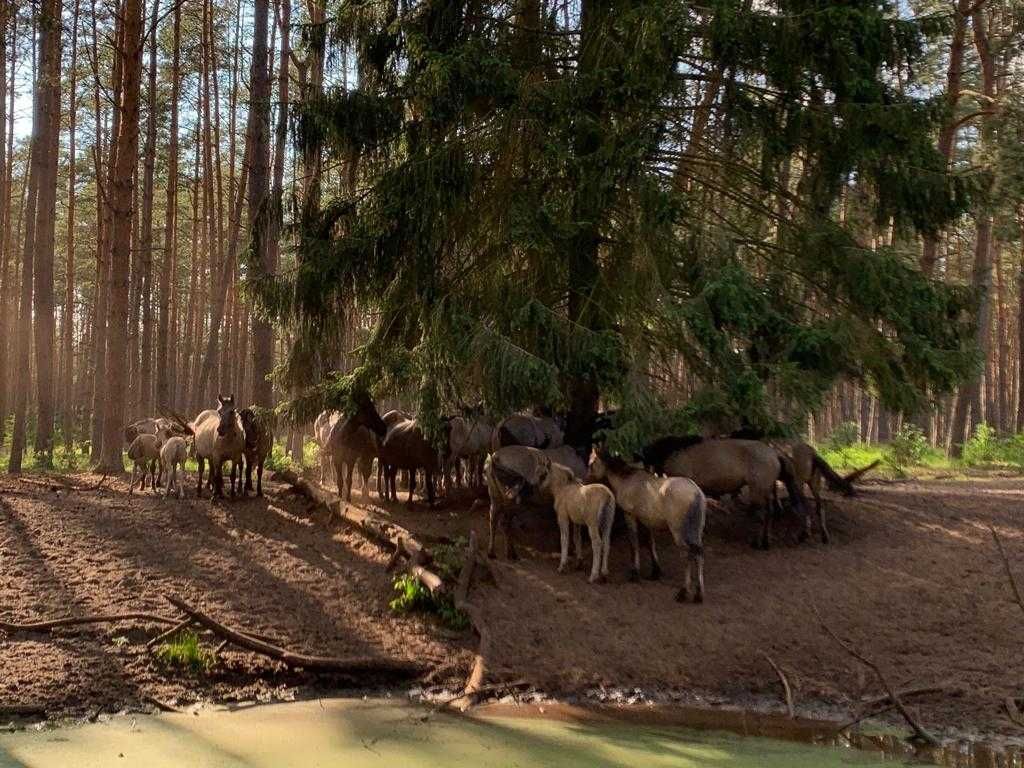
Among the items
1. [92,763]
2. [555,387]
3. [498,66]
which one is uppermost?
[498,66]

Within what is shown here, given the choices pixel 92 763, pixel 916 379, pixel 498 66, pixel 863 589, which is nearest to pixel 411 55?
pixel 498 66

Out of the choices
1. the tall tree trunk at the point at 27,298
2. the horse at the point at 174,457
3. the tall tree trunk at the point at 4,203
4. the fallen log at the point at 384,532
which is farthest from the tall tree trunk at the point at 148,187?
the fallen log at the point at 384,532

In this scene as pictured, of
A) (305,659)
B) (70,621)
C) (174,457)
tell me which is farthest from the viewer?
(174,457)

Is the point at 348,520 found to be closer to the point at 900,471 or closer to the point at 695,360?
the point at 695,360

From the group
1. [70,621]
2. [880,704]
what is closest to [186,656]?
[70,621]

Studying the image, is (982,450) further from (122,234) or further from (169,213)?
(169,213)

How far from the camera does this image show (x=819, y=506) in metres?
12.7

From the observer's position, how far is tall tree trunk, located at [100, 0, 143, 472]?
16.7 m

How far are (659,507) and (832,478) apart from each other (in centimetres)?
342

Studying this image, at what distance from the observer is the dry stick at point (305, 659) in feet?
29.9

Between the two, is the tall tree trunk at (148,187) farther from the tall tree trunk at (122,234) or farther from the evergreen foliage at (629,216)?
the evergreen foliage at (629,216)

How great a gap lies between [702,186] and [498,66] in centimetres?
307

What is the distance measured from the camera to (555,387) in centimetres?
1053

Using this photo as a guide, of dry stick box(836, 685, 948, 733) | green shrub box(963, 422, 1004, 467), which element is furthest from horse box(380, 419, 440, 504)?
green shrub box(963, 422, 1004, 467)
